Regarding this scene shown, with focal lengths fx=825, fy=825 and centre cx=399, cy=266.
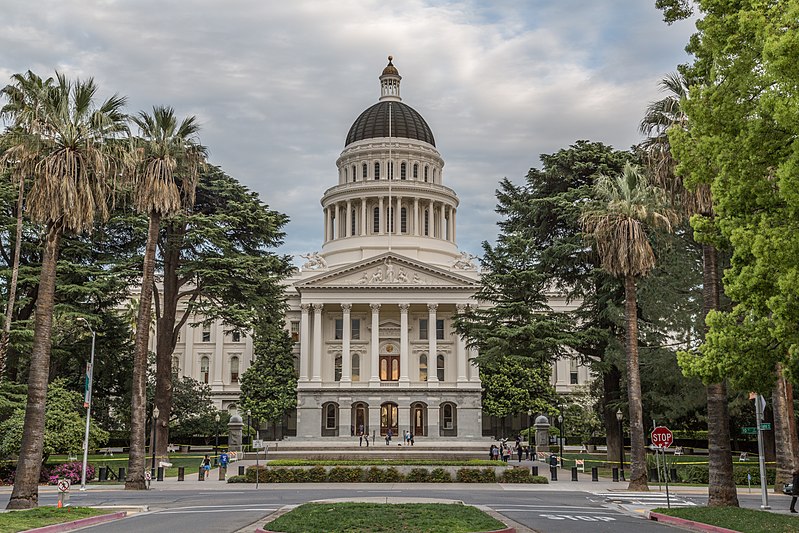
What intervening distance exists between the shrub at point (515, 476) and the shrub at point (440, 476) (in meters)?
2.49

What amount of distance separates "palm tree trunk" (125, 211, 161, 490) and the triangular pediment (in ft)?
147

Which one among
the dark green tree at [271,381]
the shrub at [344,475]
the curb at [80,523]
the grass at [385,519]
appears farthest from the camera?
the dark green tree at [271,381]

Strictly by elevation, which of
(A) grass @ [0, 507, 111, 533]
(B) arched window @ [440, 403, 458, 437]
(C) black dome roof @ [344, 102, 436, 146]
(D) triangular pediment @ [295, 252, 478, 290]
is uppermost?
(C) black dome roof @ [344, 102, 436, 146]

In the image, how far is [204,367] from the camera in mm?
94875

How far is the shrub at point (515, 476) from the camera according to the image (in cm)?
3716

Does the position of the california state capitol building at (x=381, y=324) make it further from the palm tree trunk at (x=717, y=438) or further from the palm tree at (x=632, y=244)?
the palm tree trunk at (x=717, y=438)

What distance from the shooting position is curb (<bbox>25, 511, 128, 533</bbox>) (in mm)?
18703

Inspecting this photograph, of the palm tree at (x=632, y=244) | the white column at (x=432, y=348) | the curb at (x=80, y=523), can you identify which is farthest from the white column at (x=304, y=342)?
the curb at (x=80, y=523)

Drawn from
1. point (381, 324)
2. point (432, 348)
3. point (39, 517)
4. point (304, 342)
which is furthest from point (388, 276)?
point (39, 517)

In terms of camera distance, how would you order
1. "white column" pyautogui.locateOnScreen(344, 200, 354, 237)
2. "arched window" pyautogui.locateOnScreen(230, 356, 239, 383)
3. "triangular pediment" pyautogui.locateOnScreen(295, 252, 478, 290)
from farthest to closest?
"white column" pyautogui.locateOnScreen(344, 200, 354, 237) → "arched window" pyautogui.locateOnScreen(230, 356, 239, 383) → "triangular pediment" pyautogui.locateOnScreen(295, 252, 478, 290)

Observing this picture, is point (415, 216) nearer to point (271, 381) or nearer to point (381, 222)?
point (381, 222)

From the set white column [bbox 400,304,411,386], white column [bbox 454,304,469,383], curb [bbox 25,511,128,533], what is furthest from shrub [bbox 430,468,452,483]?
white column [bbox 400,304,411,386]

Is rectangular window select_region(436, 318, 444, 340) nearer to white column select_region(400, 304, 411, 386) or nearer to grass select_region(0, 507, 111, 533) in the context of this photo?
white column select_region(400, 304, 411, 386)

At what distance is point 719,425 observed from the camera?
79.8 feet
